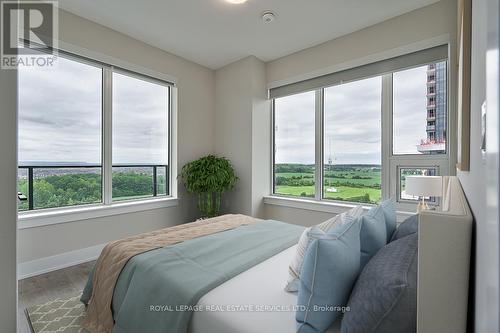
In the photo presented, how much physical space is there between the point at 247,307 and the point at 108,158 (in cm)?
280

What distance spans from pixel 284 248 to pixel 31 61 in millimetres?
3178

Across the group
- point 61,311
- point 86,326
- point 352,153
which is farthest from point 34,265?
point 352,153

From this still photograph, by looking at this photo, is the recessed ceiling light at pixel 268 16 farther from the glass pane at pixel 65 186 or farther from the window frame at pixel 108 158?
the glass pane at pixel 65 186

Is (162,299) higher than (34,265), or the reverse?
(162,299)

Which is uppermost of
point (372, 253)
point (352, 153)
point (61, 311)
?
point (352, 153)

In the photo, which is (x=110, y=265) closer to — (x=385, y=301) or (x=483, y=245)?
(x=385, y=301)

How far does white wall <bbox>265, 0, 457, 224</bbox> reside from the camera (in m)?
2.43

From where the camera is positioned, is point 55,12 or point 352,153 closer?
point 55,12

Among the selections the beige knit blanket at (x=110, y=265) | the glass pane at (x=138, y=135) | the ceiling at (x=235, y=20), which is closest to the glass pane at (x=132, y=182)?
the glass pane at (x=138, y=135)

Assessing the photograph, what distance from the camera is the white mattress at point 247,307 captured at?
3.29ft

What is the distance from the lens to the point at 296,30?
302cm

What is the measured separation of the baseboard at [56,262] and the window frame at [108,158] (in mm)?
375

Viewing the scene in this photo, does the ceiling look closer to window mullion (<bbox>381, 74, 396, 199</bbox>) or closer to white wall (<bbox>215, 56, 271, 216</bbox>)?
white wall (<bbox>215, 56, 271, 216</bbox>)

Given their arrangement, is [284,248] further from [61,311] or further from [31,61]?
[31,61]
